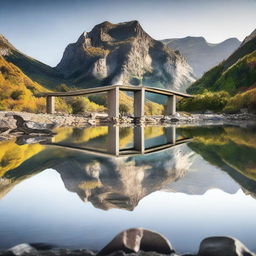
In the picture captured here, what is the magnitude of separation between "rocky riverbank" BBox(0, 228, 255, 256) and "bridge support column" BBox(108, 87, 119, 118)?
4923 cm

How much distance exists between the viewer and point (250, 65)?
97125 millimetres

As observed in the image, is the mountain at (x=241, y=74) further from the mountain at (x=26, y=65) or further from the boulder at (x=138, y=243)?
the boulder at (x=138, y=243)

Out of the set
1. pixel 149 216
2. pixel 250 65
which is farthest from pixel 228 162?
pixel 250 65

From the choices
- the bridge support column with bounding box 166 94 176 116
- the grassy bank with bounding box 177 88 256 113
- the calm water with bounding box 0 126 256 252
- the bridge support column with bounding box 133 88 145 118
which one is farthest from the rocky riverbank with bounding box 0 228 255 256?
the grassy bank with bounding box 177 88 256 113

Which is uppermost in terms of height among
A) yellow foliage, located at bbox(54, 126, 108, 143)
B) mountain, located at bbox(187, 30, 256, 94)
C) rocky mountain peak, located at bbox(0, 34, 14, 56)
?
rocky mountain peak, located at bbox(0, 34, 14, 56)

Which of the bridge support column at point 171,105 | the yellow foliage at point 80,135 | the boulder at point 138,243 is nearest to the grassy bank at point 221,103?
the bridge support column at point 171,105

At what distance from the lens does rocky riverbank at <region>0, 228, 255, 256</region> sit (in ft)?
10.6

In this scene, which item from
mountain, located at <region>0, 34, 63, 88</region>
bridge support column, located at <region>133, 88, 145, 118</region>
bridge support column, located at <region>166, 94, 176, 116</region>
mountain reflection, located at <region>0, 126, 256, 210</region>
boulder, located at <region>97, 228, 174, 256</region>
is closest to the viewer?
boulder, located at <region>97, 228, 174, 256</region>

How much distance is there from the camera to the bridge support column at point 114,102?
5312 cm

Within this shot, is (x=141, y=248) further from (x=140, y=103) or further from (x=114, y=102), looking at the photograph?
Answer: (x=140, y=103)

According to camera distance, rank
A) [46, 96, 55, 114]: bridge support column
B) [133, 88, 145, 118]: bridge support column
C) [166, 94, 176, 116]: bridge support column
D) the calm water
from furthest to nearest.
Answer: [46, 96, 55, 114]: bridge support column < [166, 94, 176, 116]: bridge support column < [133, 88, 145, 118]: bridge support column < the calm water

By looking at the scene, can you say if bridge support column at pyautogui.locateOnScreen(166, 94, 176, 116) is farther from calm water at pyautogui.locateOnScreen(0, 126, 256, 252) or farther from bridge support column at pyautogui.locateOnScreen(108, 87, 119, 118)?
calm water at pyautogui.locateOnScreen(0, 126, 256, 252)

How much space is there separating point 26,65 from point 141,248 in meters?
182

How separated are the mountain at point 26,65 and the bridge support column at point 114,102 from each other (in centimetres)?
11591
